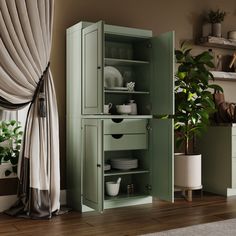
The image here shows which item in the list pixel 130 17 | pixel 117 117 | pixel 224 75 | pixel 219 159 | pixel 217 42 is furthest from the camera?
Result: pixel 224 75

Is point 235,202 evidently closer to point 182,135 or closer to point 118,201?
point 182,135

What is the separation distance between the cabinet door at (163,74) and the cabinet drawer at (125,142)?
32 centimetres

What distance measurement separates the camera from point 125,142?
418cm

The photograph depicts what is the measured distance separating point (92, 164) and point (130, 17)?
72.4 inches

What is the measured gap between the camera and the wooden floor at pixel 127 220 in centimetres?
332

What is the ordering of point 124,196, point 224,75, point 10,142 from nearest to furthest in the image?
point 10,142, point 124,196, point 224,75

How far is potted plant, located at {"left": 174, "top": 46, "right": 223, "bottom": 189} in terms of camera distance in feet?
14.8

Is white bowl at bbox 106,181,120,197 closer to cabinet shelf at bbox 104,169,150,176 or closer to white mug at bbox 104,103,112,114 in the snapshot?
cabinet shelf at bbox 104,169,150,176

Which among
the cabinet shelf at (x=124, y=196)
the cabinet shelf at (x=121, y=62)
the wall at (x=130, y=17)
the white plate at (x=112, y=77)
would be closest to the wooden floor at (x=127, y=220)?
the cabinet shelf at (x=124, y=196)

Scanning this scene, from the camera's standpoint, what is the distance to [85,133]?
398cm

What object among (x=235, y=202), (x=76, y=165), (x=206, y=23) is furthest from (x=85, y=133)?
(x=206, y=23)

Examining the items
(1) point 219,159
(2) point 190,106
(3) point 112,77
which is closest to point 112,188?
(3) point 112,77

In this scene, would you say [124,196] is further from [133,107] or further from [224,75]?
[224,75]

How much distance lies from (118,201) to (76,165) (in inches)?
22.3
